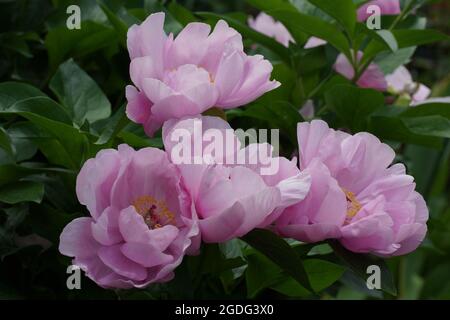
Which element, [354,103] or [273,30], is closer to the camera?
[354,103]

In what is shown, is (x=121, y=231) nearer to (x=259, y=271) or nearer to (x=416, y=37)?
(x=259, y=271)

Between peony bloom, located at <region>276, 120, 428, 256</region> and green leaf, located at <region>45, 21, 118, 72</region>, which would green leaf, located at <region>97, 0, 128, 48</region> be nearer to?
green leaf, located at <region>45, 21, 118, 72</region>

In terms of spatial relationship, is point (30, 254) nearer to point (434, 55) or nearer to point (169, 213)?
point (169, 213)

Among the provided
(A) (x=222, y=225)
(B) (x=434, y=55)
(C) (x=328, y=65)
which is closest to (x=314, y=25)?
(C) (x=328, y=65)

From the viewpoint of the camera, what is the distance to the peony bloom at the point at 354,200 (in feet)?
1.75

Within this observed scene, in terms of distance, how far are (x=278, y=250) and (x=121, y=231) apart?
111 mm

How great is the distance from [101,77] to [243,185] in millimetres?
436

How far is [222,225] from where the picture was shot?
0.50 metres

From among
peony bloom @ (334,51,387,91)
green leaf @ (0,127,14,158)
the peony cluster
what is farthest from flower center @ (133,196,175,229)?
peony bloom @ (334,51,387,91)

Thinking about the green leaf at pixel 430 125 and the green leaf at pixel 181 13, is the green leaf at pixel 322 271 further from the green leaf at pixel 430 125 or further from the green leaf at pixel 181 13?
the green leaf at pixel 181 13

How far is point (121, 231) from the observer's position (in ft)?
1.69

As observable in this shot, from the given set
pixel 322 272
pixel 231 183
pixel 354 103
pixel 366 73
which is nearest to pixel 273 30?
pixel 366 73

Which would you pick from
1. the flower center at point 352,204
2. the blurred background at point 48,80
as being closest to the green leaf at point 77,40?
the blurred background at point 48,80

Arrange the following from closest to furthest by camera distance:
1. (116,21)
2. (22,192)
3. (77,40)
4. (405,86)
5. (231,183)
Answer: (231,183)
(22,192)
(116,21)
(77,40)
(405,86)
